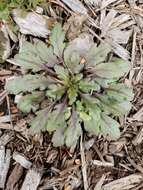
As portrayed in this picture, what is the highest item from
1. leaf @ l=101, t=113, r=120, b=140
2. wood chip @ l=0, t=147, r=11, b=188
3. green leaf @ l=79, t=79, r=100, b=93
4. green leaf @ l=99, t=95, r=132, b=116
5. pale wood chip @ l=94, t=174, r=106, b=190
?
green leaf @ l=79, t=79, r=100, b=93

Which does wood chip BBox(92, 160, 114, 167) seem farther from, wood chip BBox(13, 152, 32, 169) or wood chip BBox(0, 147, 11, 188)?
wood chip BBox(0, 147, 11, 188)

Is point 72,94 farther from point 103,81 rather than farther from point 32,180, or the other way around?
point 32,180

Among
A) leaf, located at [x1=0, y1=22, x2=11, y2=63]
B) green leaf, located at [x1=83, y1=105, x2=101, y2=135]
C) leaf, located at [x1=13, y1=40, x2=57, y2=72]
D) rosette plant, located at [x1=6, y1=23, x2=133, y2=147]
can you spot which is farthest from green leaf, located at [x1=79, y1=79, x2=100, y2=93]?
leaf, located at [x1=0, y1=22, x2=11, y2=63]

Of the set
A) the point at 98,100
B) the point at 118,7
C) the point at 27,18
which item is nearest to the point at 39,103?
the point at 98,100

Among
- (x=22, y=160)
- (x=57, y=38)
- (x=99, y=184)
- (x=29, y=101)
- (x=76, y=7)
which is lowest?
(x=99, y=184)

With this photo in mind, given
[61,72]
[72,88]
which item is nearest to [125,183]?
[72,88]

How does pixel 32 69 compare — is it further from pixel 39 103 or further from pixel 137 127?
pixel 137 127
